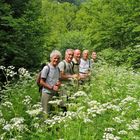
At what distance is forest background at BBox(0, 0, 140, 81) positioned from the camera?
1272cm

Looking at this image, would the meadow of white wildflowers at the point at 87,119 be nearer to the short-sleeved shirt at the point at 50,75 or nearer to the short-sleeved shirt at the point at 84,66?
the short-sleeved shirt at the point at 50,75

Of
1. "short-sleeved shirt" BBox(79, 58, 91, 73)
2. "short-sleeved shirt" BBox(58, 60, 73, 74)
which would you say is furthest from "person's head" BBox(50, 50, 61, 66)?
"short-sleeved shirt" BBox(79, 58, 91, 73)

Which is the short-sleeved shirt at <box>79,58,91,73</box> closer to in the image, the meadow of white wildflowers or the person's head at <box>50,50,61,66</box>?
the meadow of white wildflowers

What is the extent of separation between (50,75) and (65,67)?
44.8 inches

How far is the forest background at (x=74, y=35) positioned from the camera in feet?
41.7

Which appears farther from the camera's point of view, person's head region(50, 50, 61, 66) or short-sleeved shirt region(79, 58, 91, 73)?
short-sleeved shirt region(79, 58, 91, 73)

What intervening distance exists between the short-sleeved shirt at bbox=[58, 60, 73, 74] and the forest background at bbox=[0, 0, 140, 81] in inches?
99.1

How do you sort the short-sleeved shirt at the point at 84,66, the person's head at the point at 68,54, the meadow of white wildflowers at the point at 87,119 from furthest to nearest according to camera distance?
the short-sleeved shirt at the point at 84,66 → the person's head at the point at 68,54 → the meadow of white wildflowers at the point at 87,119

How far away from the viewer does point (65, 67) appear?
9195 mm

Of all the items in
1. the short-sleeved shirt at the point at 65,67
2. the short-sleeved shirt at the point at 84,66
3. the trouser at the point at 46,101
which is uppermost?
the short-sleeved shirt at the point at 65,67

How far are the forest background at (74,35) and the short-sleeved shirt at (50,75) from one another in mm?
3566

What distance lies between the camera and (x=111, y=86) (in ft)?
29.0

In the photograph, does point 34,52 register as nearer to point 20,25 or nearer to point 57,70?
point 20,25

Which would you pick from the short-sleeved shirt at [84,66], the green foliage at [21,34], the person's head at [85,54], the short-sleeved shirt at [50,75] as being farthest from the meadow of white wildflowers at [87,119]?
the green foliage at [21,34]
